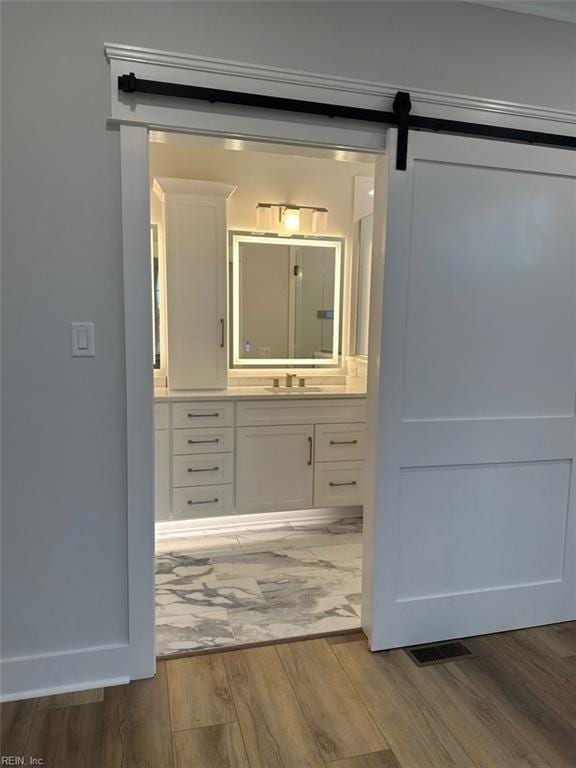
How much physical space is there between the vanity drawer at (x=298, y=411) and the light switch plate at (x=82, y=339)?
4.62ft

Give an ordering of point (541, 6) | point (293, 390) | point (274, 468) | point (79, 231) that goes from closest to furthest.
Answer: point (79, 231) < point (541, 6) < point (274, 468) < point (293, 390)

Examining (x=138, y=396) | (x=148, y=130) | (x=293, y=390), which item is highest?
(x=148, y=130)

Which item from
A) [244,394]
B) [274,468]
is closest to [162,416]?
[244,394]

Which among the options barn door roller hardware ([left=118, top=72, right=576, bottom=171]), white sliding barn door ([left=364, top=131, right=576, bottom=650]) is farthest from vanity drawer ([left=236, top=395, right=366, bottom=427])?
barn door roller hardware ([left=118, top=72, right=576, bottom=171])

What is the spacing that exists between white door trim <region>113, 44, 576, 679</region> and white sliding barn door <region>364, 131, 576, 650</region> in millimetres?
170

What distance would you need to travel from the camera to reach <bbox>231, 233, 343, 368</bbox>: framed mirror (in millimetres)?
3455

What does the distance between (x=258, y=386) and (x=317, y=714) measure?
222cm

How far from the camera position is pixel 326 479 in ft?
10.4

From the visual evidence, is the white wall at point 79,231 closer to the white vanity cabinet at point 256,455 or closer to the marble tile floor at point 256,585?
the marble tile floor at point 256,585

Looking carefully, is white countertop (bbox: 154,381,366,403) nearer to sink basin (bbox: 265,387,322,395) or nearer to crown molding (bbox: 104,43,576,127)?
sink basin (bbox: 265,387,322,395)

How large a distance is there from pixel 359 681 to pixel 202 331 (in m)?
2.11

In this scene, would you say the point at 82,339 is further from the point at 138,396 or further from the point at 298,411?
the point at 298,411

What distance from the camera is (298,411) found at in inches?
120

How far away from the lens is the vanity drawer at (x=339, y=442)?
10.3ft
